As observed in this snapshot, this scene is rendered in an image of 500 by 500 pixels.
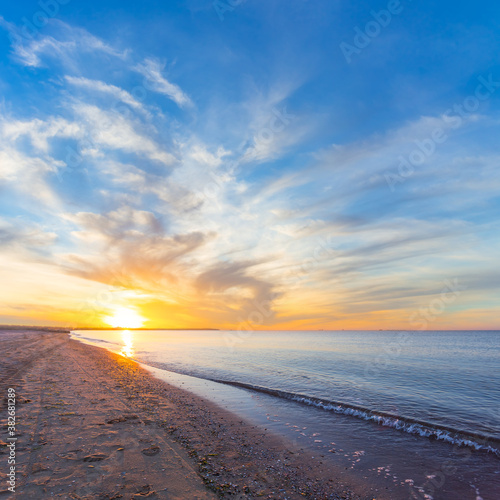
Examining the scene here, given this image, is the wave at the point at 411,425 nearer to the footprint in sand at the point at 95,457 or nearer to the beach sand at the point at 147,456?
the beach sand at the point at 147,456

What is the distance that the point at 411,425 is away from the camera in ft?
51.3

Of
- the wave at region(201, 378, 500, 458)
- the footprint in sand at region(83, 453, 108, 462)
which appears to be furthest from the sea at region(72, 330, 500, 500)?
the footprint in sand at region(83, 453, 108, 462)

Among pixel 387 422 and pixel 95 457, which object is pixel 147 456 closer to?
pixel 95 457

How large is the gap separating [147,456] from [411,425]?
14471 millimetres

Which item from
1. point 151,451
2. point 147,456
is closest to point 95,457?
point 147,456

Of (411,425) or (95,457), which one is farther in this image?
(411,425)

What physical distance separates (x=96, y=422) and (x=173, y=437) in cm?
369

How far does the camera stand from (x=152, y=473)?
27.2 feet

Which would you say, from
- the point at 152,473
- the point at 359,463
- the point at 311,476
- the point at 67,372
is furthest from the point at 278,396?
the point at 67,372

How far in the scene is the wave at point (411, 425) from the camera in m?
13.6

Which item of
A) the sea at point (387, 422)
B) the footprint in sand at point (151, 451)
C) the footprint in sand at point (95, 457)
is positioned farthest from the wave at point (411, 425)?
the footprint in sand at point (95, 457)

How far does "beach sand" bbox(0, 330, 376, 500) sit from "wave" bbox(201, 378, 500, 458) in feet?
23.6

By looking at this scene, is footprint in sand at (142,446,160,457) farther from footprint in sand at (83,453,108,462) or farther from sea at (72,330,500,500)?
sea at (72,330,500,500)

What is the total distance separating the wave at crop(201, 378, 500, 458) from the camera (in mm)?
13640
